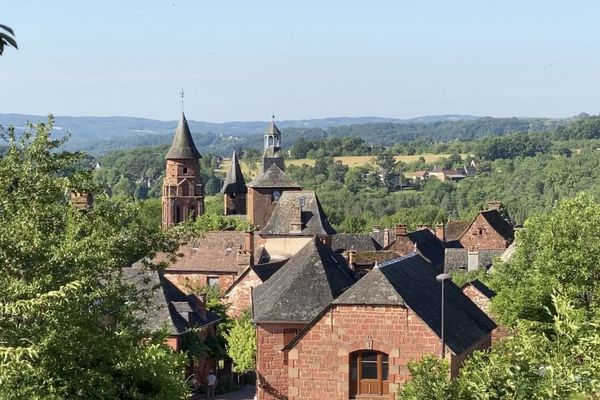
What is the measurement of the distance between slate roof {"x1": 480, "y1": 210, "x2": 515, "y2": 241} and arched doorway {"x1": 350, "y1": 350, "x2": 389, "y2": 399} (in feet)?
183

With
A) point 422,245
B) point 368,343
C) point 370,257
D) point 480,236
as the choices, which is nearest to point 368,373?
point 368,343

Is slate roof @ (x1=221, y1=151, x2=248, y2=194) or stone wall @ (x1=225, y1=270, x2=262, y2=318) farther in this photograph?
slate roof @ (x1=221, y1=151, x2=248, y2=194)

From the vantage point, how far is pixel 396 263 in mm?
34625

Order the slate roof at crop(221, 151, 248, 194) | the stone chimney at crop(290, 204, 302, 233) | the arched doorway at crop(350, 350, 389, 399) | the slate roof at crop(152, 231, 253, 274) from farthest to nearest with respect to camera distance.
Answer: the slate roof at crop(221, 151, 248, 194) → the slate roof at crop(152, 231, 253, 274) → the stone chimney at crop(290, 204, 302, 233) → the arched doorway at crop(350, 350, 389, 399)

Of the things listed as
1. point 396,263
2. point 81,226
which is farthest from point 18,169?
point 396,263

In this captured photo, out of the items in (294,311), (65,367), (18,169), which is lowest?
(294,311)

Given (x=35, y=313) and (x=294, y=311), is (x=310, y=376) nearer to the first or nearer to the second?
(x=294, y=311)

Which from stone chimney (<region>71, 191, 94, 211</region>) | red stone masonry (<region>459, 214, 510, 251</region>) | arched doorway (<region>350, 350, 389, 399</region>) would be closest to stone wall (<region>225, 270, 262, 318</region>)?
arched doorway (<region>350, 350, 389, 399</region>)

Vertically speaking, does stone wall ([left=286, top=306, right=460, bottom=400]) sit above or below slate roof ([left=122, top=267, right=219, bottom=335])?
above

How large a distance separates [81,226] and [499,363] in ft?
25.5

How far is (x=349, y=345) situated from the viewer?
104 ft

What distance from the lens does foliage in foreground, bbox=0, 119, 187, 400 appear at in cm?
1827

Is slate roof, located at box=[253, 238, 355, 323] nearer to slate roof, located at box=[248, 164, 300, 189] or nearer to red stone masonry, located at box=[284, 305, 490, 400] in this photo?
red stone masonry, located at box=[284, 305, 490, 400]

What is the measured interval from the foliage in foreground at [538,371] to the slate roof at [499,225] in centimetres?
6604
